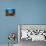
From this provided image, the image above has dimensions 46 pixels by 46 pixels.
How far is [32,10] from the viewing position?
11.5 ft

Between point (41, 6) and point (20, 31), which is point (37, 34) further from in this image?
point (41, 6)

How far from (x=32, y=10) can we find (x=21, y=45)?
40.6 inches

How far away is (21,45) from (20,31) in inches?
14.7

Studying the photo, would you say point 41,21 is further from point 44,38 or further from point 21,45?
point 21,45

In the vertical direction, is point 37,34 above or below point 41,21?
below

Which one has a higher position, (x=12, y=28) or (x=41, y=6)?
(x=41, y=6)

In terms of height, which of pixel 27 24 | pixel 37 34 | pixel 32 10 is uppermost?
Result: pixel 32 10

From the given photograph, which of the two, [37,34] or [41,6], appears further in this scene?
[41,6]

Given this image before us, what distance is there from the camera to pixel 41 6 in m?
3.50

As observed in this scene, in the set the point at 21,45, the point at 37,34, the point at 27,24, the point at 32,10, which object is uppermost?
the point at 32,10

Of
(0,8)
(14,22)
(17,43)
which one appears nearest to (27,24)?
(14,22)

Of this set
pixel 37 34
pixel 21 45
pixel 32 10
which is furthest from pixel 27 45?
pixel 32 10

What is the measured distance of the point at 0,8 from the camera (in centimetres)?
346

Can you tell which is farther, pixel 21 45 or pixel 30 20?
pixel 30 20
